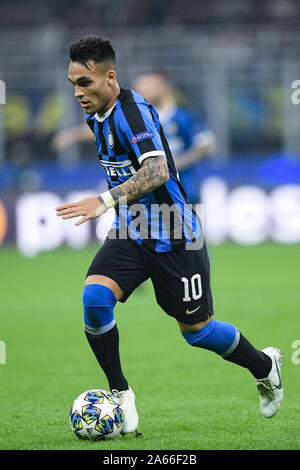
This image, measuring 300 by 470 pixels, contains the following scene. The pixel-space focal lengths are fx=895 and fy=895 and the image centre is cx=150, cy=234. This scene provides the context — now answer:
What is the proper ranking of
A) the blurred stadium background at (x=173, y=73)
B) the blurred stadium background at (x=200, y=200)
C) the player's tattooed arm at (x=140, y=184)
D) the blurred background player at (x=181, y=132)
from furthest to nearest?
1. the blurred stadium background at (x=173, y=73)
2. the blurred background player at (x=181, y=132)
3. the blurred stadium background at (x=200, y=200)
4. the player's tattooed arm at (x=140, y=184)

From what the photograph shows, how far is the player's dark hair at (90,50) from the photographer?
4980mm

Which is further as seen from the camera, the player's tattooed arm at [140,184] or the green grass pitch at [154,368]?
the green grass pitch at [154,368]

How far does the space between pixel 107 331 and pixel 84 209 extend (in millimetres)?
946

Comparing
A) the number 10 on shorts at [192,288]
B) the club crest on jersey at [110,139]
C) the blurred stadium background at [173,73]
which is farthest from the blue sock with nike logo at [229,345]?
the blurred stadium background at [173,73]

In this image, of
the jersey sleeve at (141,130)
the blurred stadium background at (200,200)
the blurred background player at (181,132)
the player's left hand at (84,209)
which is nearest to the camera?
the player's left hand at (84,209)

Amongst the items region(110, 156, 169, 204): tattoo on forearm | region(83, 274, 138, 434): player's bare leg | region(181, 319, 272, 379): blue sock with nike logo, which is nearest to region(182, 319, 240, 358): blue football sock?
region(181, 319, 272, 379): blue sock with nike logo

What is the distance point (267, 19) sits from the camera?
25.2 metres

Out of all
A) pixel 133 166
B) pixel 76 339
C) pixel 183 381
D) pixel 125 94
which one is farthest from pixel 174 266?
pixel 76 339

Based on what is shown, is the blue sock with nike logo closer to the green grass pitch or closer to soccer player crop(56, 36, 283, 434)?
soccer player crop(56, 36, 283, 434)

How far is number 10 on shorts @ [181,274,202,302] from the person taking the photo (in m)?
5.16

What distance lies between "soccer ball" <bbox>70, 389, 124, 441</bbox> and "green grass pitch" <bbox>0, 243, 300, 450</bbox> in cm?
6

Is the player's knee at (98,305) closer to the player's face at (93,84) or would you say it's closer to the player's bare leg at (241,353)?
the player's bare leg at (241,353)

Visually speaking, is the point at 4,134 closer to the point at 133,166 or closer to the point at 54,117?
the point at 54,117

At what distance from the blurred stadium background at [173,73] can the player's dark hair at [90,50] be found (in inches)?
539
